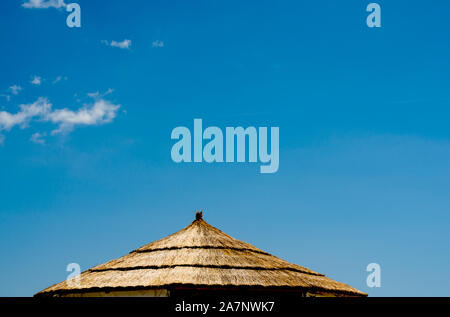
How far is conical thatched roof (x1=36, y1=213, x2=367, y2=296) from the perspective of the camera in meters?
12.2

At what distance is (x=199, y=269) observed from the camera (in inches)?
492

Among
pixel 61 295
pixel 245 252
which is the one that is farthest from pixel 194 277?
pixel 61 295

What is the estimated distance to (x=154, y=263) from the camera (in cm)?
1336

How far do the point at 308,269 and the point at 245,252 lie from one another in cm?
252

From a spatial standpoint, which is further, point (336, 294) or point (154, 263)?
point (336, 294)

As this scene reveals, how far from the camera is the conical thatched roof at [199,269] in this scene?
479 inches
